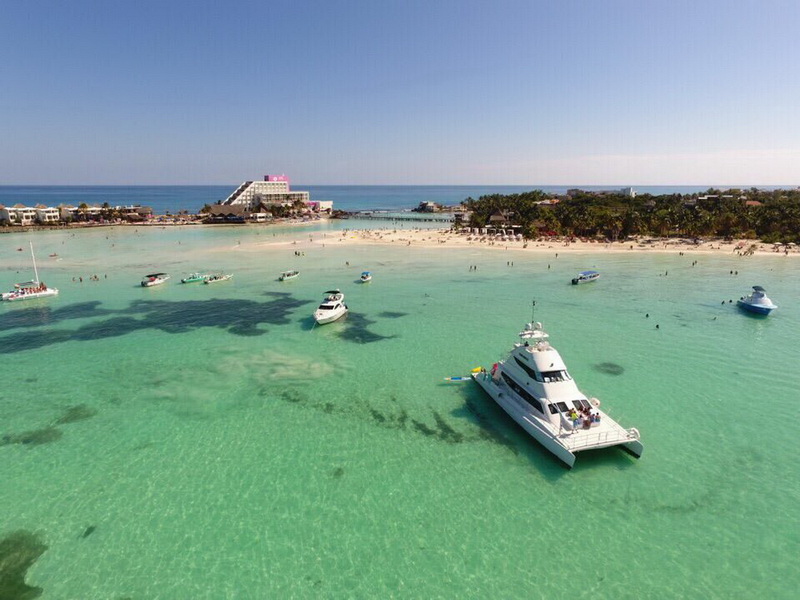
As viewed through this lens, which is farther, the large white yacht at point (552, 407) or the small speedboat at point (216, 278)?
the small speedboat at point (216, 278)

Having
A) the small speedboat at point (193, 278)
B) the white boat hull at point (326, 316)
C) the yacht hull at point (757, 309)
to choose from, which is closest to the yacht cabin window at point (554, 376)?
the white boat hull at point (326, 316)

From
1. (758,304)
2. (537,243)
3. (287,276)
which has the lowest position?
(287,276)

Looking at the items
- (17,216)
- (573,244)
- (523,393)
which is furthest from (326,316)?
(17,216)

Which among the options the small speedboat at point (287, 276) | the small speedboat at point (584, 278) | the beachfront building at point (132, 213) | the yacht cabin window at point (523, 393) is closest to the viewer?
the yacht cabin window at point (523, 393)

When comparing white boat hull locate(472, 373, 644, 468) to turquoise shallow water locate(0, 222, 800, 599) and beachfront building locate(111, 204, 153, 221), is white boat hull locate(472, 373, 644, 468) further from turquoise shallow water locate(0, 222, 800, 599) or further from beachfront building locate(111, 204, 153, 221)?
beachfront building locate(111, 204, 153, 221)

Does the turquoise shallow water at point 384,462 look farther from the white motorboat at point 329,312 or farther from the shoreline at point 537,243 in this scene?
the shoreline at point 537,243

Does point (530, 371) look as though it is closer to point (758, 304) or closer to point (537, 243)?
point (758, 304)

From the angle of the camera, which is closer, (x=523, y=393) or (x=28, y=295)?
(x=523, y=393)
